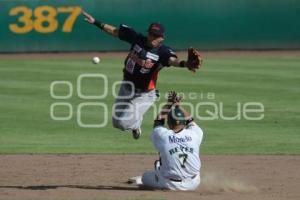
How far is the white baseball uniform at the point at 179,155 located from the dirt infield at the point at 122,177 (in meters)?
0.17

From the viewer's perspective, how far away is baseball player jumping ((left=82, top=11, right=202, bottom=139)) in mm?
10234

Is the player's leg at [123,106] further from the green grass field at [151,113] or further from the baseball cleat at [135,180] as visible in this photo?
the green grass field at [151,113]

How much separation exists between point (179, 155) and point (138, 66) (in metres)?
1.81

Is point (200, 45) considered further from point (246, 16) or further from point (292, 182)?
point (292, 182)

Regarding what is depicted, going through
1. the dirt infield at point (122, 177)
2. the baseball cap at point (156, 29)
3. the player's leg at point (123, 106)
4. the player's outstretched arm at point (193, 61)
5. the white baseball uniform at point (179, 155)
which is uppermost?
the baseball cap at point (156, 29)

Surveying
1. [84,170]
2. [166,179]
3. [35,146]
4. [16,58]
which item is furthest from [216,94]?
[16,58]

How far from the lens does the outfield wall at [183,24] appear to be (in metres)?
28.5

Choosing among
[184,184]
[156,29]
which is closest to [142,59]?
[156,29]

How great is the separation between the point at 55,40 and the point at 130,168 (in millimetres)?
17946

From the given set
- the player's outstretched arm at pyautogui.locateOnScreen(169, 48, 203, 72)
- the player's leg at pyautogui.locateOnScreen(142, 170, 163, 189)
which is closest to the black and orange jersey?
the player's outstretched arm at pyautogui.locateOnScreen(169, 48, 203, 72)

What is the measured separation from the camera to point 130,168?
1126 cm

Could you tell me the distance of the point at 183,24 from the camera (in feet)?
94.2

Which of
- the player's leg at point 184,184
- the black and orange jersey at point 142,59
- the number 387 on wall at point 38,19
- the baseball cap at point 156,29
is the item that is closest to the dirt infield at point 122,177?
the player's leg at point 184,184

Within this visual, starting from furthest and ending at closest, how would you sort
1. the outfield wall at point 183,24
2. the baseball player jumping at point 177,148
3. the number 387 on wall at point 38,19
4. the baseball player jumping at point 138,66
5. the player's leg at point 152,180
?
the outfield wall at point 183,24
the number 387 on wall at point 38,19
the baseball player jumping at point 138,66
the player's leg at point 152,180
the baseball player jumping at point 177,148
